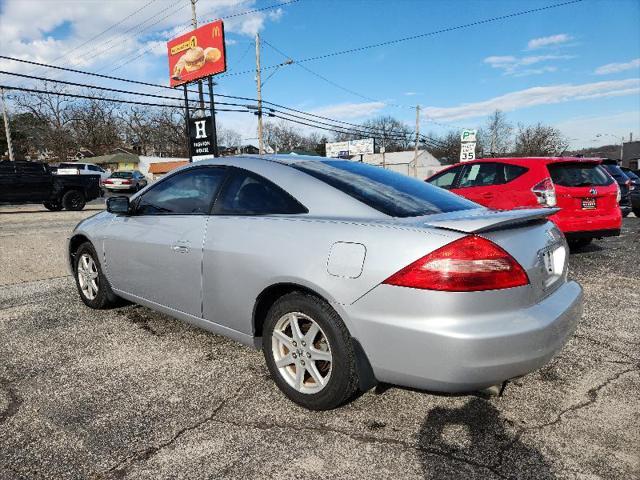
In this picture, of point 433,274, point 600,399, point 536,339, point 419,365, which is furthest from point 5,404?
point 600,399

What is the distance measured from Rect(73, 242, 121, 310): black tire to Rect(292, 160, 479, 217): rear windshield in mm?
2296

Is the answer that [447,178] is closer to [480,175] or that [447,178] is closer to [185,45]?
[480,175]

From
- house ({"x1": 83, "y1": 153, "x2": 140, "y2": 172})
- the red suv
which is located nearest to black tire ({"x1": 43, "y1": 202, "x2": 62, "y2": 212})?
the red suv

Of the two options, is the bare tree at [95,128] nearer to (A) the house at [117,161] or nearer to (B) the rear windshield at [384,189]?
(A) the house at [117,161]

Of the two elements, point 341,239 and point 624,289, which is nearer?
point 341,239

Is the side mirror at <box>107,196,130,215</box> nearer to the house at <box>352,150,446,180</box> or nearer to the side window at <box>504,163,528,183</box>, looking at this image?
the side window at <box>504,163,528,183</box>

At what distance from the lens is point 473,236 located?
2012 mm

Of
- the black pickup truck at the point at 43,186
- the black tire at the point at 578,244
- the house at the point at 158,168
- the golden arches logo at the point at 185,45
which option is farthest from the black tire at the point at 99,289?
the house at the point at 158,168

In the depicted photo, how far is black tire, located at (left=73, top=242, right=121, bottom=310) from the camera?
405cm

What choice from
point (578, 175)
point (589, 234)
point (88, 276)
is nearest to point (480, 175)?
point (578, 175)

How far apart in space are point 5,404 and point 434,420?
2.45 metres

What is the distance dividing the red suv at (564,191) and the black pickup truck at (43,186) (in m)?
14.8

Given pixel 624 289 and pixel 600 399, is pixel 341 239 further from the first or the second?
pixel 624 289

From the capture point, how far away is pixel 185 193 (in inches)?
133
